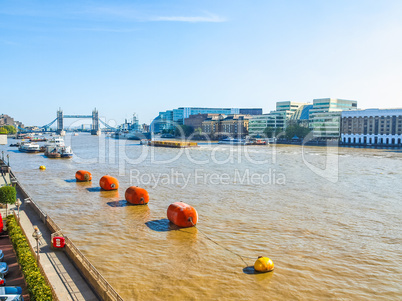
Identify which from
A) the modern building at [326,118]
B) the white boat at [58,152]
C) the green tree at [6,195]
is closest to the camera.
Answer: the green tree at [6,195]

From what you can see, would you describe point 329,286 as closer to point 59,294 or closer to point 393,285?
point 393,285

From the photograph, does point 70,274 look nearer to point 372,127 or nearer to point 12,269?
point 12,269

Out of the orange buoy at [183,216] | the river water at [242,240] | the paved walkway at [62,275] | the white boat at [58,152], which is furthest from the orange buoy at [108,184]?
the white boat at [58,152]

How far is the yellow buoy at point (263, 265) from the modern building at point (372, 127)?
13532 cm

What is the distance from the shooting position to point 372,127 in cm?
14425

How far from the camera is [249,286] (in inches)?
626

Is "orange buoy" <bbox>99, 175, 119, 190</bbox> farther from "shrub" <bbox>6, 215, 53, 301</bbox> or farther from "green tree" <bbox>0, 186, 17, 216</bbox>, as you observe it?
"shrub" <bbox>6, 215, 53, 301</bbox>

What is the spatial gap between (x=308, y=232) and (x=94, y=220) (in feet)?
51.8

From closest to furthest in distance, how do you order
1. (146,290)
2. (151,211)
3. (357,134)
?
1. (146,290)
2. (151,211)
3. (357,134)

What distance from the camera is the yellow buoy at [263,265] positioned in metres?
17.2

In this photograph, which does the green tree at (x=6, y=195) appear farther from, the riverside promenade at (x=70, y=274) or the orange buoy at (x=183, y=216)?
the orange buoy at (x=183, y=216)

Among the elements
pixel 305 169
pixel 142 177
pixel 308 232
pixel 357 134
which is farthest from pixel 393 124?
pixel 308 232

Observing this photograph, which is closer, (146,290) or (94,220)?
(146,290)

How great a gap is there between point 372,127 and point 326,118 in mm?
22839
